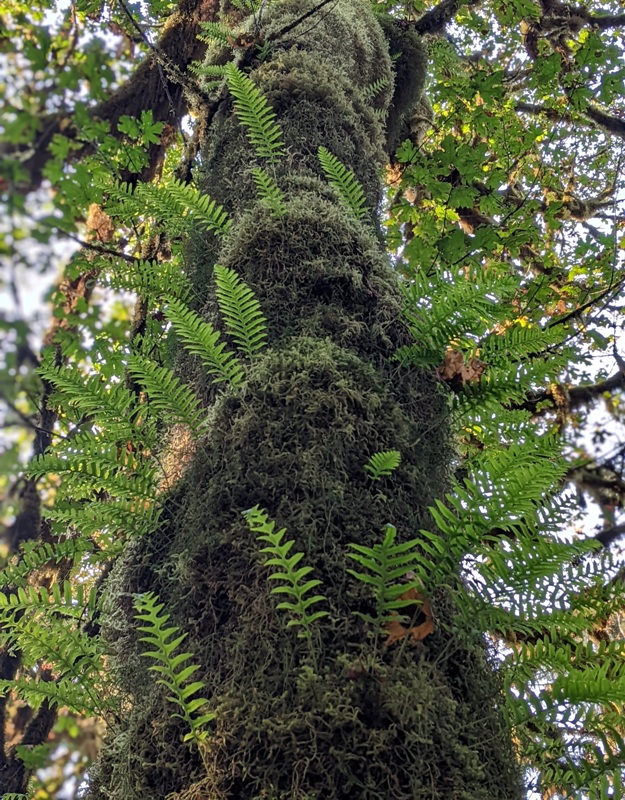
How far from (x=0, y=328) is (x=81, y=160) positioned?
0.32 meters

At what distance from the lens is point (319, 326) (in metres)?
1.83

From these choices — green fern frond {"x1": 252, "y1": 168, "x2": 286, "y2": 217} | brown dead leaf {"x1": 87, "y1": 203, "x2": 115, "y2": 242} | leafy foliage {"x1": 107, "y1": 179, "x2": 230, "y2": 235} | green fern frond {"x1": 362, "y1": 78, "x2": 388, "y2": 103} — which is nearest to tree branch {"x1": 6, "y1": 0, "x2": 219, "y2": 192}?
brown dead leaf {"x1": 87, "y1": 203, "x2": 115, "y2": 242}

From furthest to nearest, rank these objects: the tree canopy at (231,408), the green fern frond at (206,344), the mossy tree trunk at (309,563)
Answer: the green fern frond at (206,344) < the mossy tree trunk at (309,563) < the tree canopy at (231,408)

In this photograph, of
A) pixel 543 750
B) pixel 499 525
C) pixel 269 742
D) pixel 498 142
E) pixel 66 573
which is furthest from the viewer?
pixel 498 142

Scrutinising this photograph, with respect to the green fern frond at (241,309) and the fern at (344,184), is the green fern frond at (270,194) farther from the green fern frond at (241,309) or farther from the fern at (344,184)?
the green fern frond at (241,309)

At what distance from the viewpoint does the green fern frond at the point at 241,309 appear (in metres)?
1.74

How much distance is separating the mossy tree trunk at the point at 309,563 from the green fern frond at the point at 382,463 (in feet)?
0.12

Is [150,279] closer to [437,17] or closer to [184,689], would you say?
[184,689]

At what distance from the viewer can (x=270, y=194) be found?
2.03m

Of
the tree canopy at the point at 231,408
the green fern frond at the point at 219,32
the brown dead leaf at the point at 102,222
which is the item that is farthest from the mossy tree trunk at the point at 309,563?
the brown dead leaf at the point at 102,222

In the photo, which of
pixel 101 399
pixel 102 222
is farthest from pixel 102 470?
pixel 102 222

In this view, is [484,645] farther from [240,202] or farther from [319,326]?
[240,202]

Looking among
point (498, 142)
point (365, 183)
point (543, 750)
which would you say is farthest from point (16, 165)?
point (498, 142)

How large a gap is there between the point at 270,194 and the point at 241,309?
1.64 feet
